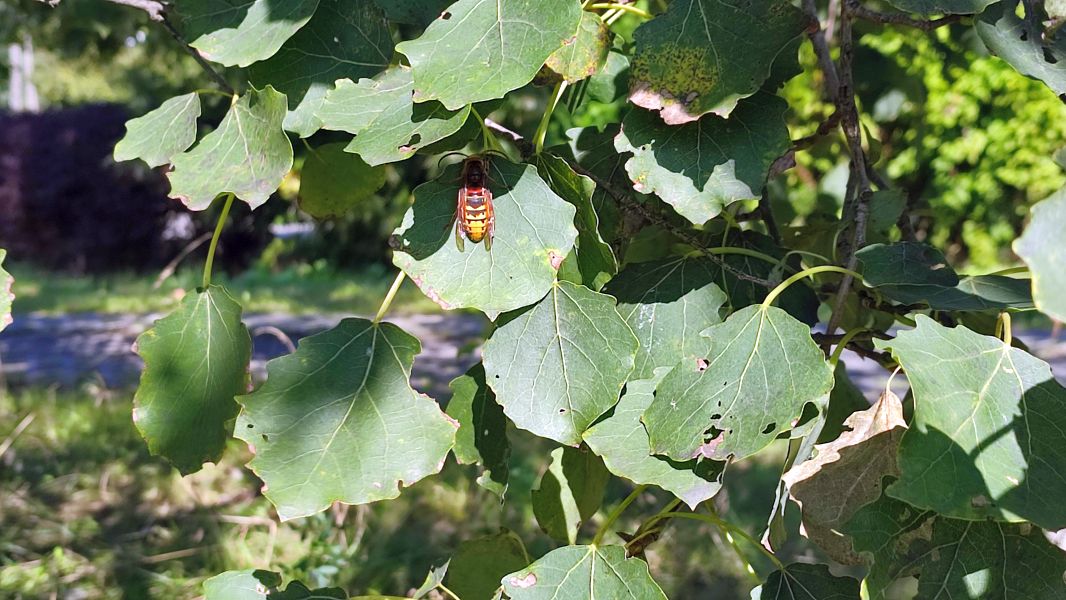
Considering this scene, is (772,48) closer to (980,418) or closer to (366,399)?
(980,418)

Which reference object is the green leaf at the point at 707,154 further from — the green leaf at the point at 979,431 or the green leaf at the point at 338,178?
the green leaf at the point at 338,178

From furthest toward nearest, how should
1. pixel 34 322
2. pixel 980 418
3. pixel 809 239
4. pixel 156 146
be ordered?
pixel 34 322, pixel 809 239, pixel 156 146, pixel 980 418

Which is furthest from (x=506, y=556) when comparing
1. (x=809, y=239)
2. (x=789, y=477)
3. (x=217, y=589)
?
(x=809, y=239)

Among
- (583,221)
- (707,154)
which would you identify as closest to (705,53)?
(707,154)

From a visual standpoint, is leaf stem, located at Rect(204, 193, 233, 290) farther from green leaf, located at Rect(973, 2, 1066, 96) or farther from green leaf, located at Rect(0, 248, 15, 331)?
green leaf, located at Rect(973, 2, 1066, 96)

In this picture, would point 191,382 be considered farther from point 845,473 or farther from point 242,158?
point 845,473

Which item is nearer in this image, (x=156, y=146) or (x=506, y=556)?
(x=156, y=146)

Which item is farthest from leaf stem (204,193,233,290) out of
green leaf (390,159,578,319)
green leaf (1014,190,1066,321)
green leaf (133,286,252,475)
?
green leaf (1014,190,1066,321)
